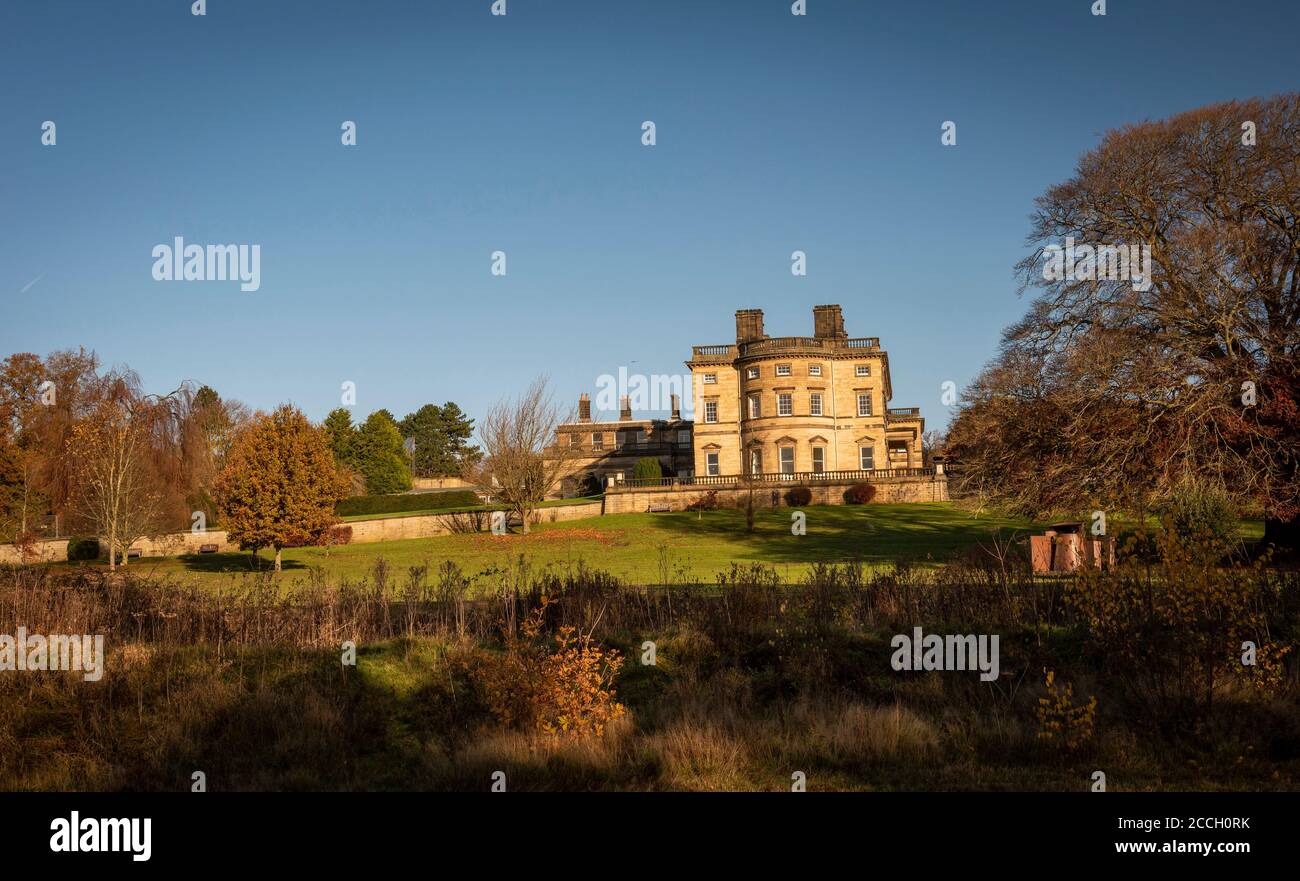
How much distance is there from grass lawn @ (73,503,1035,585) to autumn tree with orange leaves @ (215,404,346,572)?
1721 millimetres

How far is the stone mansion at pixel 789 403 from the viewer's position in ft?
201

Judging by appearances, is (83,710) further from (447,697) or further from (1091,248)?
(1091,248)

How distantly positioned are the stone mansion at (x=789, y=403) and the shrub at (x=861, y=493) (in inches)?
105

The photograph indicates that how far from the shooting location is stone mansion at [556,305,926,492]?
61.3 metres

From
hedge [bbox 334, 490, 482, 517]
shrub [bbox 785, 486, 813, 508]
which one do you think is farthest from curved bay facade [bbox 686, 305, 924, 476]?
hedge [bbox 334, 490, 482, 517]

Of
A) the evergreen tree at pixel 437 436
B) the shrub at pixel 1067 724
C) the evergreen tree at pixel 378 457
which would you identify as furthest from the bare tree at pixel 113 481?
the evergreen tree at pixel 437 436

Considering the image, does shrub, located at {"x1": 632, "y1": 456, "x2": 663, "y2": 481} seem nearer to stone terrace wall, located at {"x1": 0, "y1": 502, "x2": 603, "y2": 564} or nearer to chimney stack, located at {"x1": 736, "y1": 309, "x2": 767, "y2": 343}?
stone terrace wall, located at {"x1": 0, "y1": 502, "x2": 603, "y2": 564}

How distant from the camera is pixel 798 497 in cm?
5541

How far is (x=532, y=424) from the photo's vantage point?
1859 inches

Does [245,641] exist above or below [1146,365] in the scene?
below

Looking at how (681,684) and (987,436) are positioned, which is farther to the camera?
(987,436)
